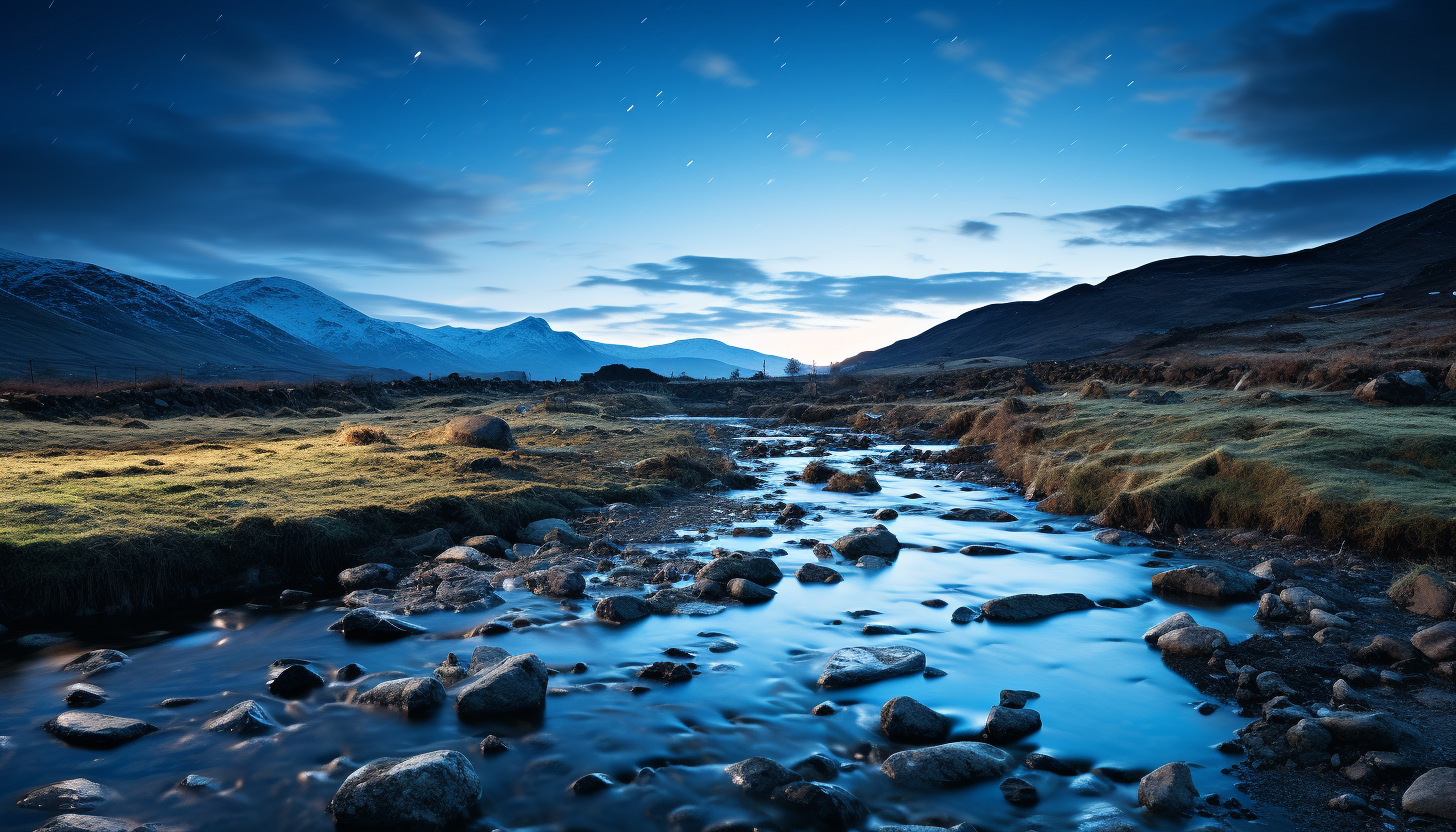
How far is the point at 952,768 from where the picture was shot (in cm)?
662

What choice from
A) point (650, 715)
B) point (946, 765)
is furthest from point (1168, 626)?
point (650, 715)

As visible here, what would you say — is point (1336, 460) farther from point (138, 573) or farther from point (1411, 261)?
point (1411, 261)

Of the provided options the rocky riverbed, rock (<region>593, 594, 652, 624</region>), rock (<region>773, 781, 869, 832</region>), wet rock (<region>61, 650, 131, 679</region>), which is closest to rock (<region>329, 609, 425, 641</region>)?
the rocky riverbed

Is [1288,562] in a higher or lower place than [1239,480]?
lower

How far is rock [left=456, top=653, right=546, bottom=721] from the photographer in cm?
786

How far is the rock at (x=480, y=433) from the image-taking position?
84.2ft

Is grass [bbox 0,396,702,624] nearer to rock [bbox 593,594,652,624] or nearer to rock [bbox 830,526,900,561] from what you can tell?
rock [bbox 593,594,652,624]

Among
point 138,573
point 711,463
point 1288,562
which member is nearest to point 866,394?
point 711,463

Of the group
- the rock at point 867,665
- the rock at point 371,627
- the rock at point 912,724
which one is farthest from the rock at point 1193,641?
the rock at point 371,627

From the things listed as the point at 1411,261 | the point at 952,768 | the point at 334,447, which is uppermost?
the point at 1411,261

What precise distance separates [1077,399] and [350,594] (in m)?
32.0

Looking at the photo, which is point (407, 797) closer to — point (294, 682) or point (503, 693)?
point (503, 693)

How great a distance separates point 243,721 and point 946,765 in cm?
730

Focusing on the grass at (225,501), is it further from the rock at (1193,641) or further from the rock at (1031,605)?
the rock at (1193,641)
